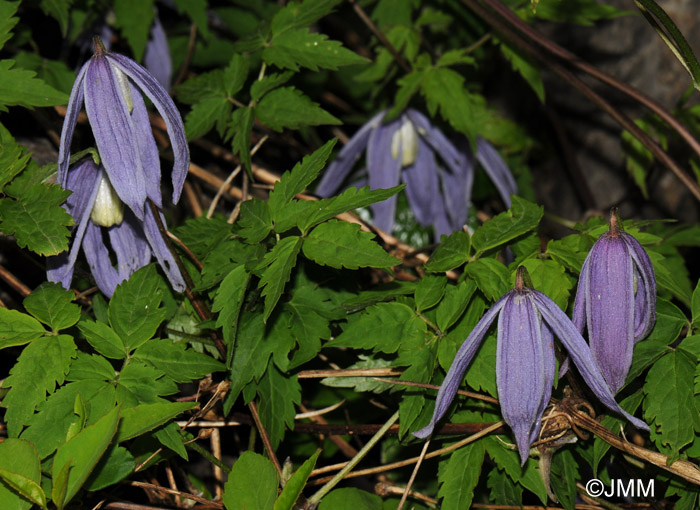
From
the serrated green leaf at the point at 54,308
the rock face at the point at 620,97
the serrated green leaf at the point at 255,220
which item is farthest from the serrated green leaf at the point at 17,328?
the rock face at the point at 620,97

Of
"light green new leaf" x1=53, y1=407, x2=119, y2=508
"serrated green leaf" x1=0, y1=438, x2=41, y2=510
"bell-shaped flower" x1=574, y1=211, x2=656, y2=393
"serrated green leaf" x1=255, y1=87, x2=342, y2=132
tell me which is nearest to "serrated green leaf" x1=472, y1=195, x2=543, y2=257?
"bell-shaped flower" x1=574, y1=211, x2=656, y2=393

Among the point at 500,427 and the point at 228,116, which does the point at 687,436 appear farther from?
the point at 228,116

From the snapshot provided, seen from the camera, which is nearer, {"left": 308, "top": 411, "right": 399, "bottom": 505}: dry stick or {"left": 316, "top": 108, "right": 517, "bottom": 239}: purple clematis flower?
{"left": 308, "top": 411, "right": 399, "bottom": 505}: dry stick

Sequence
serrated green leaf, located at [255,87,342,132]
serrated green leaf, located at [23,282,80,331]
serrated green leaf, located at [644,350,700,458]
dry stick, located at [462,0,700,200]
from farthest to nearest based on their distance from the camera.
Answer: dry stick, located at [462,0,700,200] < serrated green leaf, located at [255,87,342,132] < serrated green leaf, located at [23,282,80,331] < serrated green leaf, located at [644,350,700,458]

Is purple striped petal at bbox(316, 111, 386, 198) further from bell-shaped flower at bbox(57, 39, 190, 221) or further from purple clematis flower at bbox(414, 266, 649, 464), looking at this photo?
purple clematis flower at bbox(414, 266, 649, 464)

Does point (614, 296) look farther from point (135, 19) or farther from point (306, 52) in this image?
point (135, 19)

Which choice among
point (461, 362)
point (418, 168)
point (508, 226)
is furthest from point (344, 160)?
point (461, 362)
